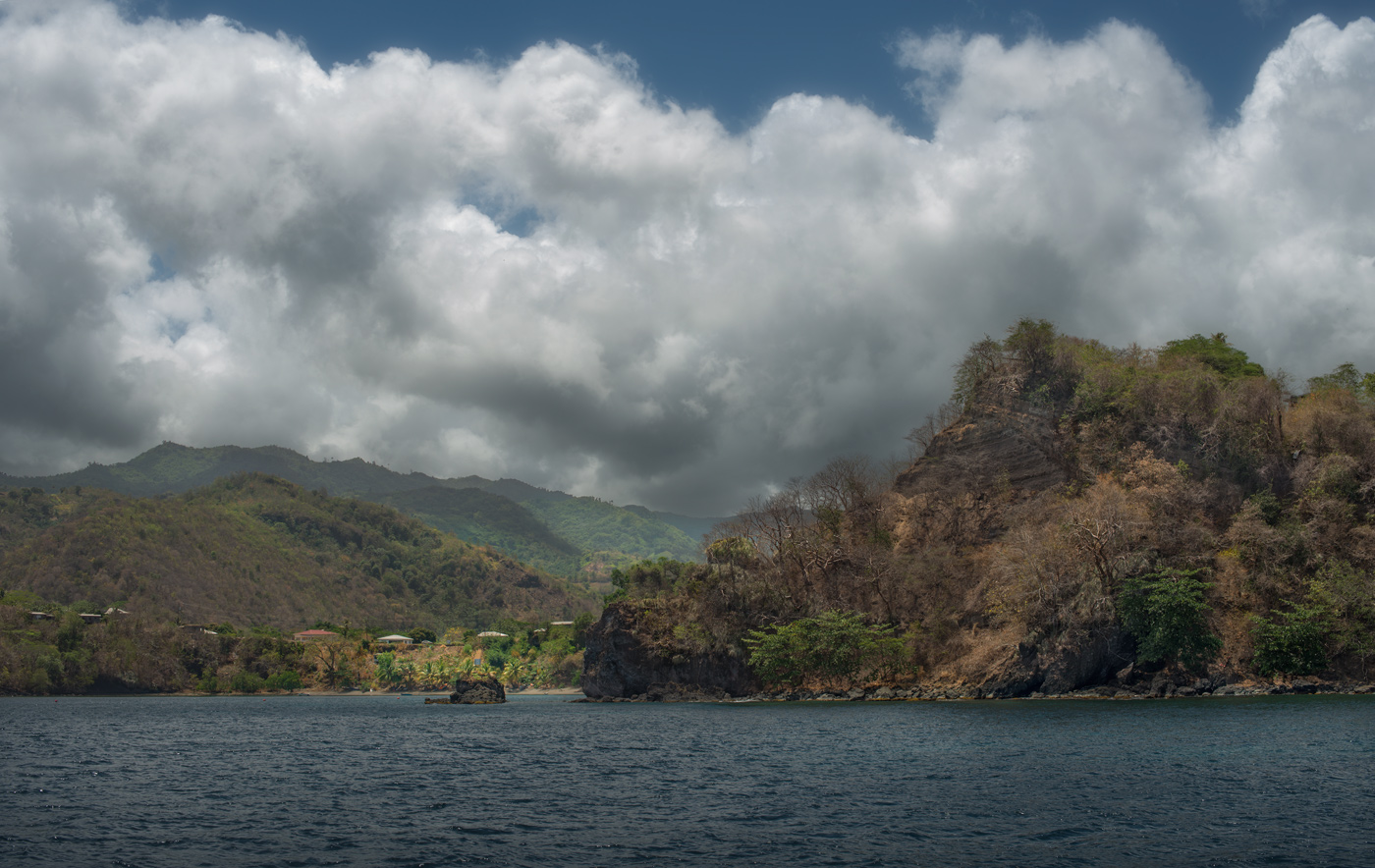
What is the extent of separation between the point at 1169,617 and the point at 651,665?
2163 inches

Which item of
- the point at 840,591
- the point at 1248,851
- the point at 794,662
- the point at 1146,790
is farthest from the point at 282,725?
the point at 1248,851

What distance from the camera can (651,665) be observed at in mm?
100625

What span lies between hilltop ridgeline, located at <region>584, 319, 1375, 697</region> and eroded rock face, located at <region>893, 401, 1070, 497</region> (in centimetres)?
22

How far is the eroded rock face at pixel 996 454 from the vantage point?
9044 cm

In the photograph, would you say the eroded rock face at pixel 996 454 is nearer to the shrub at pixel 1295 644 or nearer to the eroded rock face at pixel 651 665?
the shrub at pixel 1295 644

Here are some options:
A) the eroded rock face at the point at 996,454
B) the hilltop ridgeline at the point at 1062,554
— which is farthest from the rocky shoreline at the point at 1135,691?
the eroded rock face at the point at 996,454

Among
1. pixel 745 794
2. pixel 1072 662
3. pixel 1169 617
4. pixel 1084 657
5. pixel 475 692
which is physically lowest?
pixel 475 692

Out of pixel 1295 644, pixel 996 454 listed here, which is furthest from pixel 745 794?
pixel 996 454

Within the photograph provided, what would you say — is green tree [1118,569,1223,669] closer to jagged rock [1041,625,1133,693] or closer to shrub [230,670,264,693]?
jagged rock [1041,625,1133,693]

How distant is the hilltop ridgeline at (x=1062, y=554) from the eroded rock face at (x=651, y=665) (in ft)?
0.83

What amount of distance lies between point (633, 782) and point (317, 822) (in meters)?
11.8

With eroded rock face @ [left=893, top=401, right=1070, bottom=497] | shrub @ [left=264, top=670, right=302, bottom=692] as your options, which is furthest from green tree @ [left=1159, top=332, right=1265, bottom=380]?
shrub @ [left=264, top=670, right=302, bottom=692]

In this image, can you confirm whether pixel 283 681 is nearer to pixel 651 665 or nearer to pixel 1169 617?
pixel 651 665

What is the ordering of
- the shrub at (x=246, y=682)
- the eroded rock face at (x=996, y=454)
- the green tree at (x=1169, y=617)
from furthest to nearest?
the shrub at (x=246, y=682) < the eroded rock face at (x=996, y=454) < the green tree at (x=1169, y=617)
